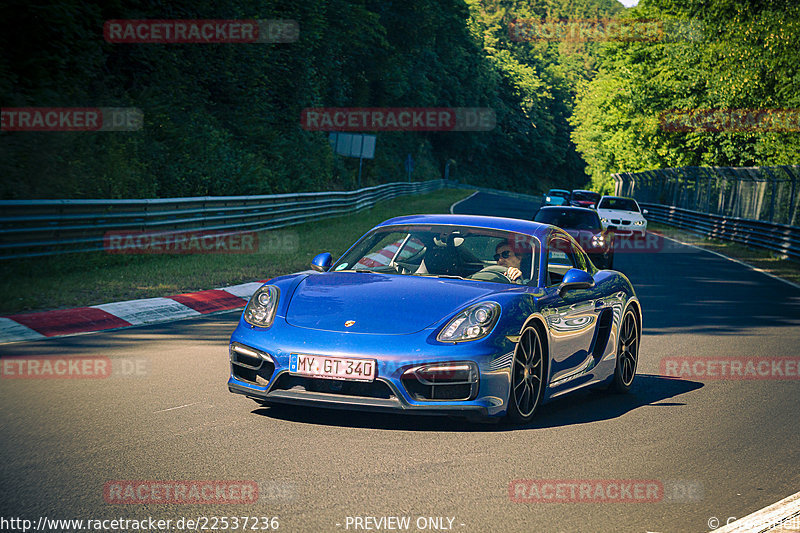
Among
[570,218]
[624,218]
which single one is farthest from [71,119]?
[624,218]

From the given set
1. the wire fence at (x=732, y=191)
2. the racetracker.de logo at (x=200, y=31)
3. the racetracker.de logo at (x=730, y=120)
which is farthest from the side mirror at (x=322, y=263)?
the racetracker.de logo at (x=730, y=120)

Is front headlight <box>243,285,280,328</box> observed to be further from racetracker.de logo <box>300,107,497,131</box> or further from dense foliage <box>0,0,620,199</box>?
racetracker.de logo <box>300,107,497,131</box>

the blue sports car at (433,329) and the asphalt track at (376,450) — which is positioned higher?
the blue sports car at (433,329)

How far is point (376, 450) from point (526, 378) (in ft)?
4.33

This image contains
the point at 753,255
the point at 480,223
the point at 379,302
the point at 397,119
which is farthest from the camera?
the point at 397,119

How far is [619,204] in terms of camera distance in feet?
117

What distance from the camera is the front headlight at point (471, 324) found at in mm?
6129

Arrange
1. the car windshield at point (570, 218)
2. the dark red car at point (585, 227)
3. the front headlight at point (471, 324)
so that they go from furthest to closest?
the car windshield at point (570, 218) < the dark red car at point (585, 227) < the front headlight at point (471, 324)

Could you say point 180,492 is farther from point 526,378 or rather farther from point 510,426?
point 526,378

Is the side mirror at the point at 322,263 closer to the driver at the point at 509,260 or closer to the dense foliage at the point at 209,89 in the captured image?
the driver at the point at 509,260

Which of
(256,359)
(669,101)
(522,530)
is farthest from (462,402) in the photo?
(669,101)

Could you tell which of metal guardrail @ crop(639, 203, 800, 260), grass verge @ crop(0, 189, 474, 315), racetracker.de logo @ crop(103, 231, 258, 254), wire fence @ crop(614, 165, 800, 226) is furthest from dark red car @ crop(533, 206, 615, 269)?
wire fence @ crop(614, 165, 800, 226)

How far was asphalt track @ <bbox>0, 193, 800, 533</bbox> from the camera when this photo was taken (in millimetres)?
4602

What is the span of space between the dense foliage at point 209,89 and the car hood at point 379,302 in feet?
32.7
